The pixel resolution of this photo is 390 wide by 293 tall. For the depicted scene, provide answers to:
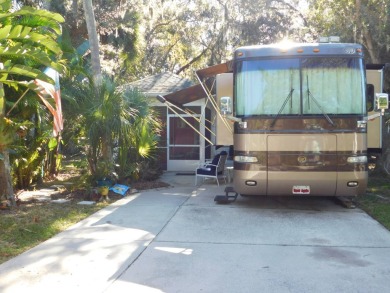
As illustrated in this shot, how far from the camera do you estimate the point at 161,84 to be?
17.1 meters

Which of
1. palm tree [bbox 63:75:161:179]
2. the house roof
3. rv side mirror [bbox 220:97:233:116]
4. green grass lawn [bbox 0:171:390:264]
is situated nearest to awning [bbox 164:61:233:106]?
palm tree [bbox 63:75:161:179]

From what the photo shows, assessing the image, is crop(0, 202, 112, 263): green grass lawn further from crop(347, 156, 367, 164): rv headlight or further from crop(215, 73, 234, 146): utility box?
crop(347, 156, 367, 164): rv headlight

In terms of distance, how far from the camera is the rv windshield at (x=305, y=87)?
8508 mm

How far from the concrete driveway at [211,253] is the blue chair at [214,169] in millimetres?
3189

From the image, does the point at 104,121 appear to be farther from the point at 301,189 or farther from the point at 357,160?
the point at 357,160

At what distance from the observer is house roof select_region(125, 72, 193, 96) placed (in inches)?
635

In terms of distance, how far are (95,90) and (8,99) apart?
220 centimetres

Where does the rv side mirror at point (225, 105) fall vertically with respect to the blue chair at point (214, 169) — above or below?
above

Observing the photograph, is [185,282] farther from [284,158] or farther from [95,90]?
[95,90]

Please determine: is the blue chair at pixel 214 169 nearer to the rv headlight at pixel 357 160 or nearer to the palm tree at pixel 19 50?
the rv headlight at pixel 357 160

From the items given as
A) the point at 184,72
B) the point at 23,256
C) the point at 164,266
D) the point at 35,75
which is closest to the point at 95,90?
the point at 35,75

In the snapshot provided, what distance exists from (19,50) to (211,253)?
4747 millimetres

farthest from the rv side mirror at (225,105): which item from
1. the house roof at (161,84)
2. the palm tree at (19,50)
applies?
the house roof at (161,84)

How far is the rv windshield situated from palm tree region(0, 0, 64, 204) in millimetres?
3706
